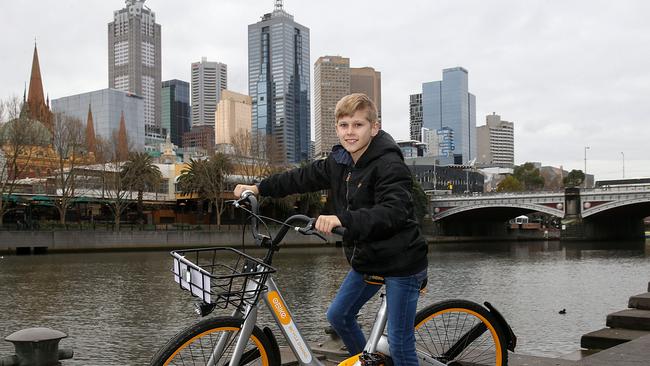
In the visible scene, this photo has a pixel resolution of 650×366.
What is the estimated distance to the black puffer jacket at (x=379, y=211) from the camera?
11.5ft

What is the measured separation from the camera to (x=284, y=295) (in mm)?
17891

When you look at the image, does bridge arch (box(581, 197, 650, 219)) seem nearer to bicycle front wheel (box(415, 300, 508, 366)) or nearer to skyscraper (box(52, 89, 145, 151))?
bicycle front wheel (box(415, 300, 508, 366))

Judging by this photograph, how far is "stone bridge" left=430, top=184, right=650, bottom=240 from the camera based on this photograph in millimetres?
65125

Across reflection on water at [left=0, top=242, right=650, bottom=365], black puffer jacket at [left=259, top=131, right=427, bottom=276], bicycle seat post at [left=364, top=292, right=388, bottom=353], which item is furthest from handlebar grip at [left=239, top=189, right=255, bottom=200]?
reflection on water at [left=0, top=242, right=650, bottom=365]

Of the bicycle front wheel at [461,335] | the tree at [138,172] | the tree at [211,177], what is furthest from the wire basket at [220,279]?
the tree at [211,177]

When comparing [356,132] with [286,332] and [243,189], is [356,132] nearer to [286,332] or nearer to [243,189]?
[243,189]

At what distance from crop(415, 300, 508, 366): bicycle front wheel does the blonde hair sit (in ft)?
4.22

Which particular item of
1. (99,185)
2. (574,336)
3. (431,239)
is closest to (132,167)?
(99,185)

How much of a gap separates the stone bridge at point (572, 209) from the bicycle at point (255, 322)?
6186 cm

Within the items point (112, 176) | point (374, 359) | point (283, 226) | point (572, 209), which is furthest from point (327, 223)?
point (572, 209)

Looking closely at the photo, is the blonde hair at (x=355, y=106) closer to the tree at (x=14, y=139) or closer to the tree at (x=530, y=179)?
the tree at (x=14, y=139)

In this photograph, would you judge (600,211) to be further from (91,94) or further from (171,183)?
(91,94)

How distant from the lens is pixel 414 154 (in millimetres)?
186875

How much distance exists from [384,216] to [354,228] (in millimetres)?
176
